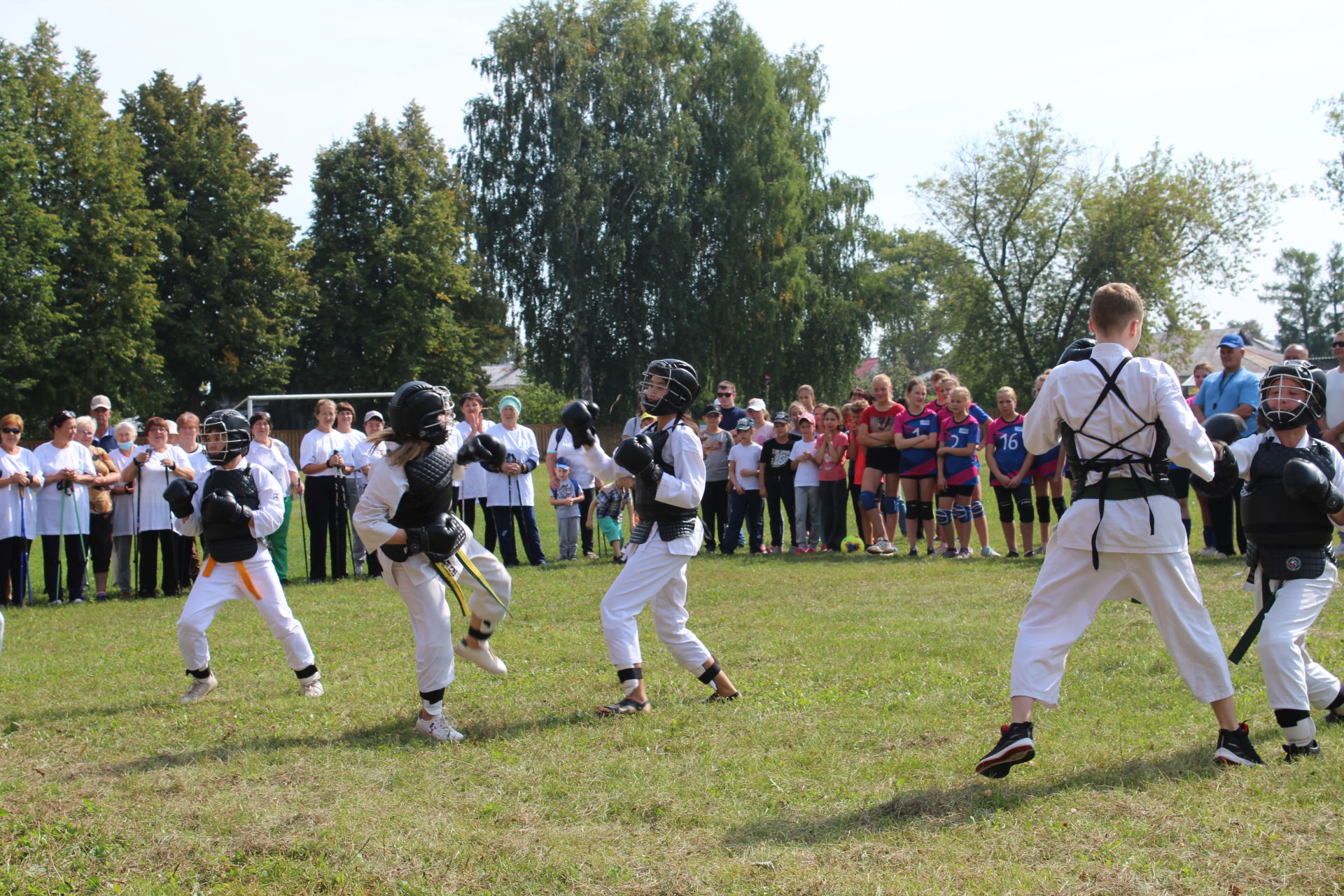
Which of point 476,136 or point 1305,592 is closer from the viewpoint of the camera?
point 1305,592

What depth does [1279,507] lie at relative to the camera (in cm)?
541

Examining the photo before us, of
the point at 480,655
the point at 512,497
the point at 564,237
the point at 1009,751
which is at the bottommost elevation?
the point at 1009,751

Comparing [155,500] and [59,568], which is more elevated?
[155,500]

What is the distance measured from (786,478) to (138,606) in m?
8.15

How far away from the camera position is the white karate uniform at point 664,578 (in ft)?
21.4

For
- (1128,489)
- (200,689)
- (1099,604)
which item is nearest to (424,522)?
(200,689)

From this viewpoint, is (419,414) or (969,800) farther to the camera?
(419,414)

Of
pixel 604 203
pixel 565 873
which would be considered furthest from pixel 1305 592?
pixel 604 203

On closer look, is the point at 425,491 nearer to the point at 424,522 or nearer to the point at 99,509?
→ the point at 424,522

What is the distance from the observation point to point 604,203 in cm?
3725

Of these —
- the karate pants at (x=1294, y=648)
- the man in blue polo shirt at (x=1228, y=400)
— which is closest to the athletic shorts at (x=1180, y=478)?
the man in blue polo shirt at (x=1228, y=400)

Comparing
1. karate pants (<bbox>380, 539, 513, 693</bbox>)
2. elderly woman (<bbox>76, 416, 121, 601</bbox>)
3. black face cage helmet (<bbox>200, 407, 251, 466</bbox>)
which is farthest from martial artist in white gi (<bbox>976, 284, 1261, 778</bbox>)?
elderly woman (<bbox>76, 416, 121, 601</bbox>)

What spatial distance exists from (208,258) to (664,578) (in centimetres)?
3870

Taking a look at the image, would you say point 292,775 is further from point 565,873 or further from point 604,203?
point 604,203
